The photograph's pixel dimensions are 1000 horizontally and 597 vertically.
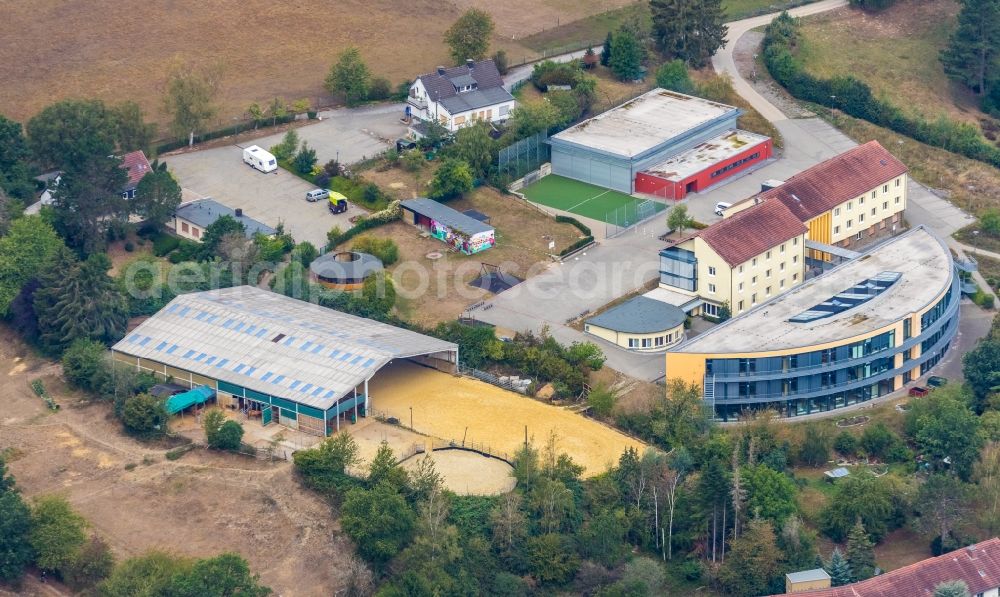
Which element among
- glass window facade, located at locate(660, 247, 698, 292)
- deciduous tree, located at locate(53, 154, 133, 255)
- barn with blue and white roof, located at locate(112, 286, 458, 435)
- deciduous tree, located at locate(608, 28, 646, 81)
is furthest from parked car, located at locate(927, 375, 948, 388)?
deciduous tree, located at locate(53, 154, 133, 255)

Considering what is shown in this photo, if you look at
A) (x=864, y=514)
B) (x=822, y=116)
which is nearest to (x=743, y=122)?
(x=822, y=116)

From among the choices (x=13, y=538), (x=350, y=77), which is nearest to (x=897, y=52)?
(x=350, y=77)

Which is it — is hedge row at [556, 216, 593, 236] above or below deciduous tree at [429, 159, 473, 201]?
below

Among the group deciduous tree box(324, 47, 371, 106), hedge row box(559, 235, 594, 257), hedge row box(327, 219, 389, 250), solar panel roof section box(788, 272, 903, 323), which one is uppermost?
deciduous tree box(324, 47, 371, 106)

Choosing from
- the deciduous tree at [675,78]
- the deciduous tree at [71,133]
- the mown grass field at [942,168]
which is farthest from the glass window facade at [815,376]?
the deciduous tree at [71,133]

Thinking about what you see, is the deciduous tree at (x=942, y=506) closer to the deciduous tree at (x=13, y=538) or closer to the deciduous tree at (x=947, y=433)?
the deciduous tree at (x=947, y=433)

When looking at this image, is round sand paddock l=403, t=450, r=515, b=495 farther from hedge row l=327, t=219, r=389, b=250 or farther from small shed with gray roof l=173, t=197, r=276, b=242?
small shed with gray roof l=173, t=197, r=276, b=242

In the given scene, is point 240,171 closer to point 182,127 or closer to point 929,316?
point 182,127
